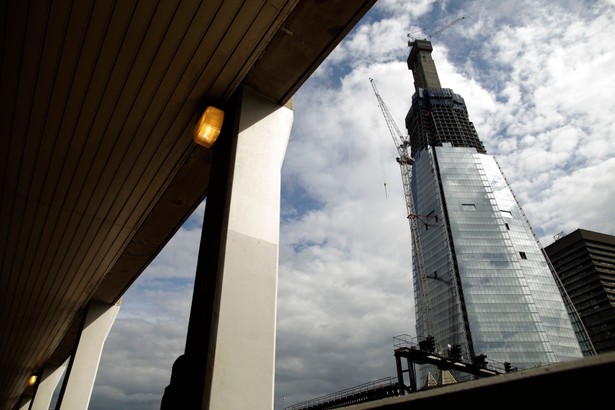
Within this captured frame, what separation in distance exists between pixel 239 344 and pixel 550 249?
149 m

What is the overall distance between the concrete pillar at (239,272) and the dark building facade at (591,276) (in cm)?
12822

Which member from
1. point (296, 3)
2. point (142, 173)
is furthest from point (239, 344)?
point (142, 173)

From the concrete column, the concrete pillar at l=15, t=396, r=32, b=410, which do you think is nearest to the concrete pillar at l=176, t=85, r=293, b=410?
the concrete column

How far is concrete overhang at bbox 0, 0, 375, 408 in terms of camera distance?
2932 mm

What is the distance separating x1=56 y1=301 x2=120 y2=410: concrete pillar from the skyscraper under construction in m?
78.1

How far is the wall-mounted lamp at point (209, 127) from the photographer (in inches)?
140

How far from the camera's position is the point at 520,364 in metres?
80.1

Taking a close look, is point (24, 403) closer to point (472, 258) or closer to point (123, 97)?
point (123, 97)

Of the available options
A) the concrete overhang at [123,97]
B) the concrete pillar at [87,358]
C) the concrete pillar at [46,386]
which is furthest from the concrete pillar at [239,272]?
the concrete pillar at [46,386]

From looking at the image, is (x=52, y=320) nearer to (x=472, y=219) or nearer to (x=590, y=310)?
(x=472, y=219)

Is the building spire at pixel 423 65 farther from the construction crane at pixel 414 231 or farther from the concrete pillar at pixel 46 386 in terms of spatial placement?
the concrete pillar at pixel 46 386

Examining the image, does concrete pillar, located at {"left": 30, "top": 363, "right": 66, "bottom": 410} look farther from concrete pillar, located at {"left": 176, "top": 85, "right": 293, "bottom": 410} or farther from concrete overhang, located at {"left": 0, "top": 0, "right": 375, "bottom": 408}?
concrete pillar, located at {"left": 176, "top": 85, "right": 293, "bottom": 410}

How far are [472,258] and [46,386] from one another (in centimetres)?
9863

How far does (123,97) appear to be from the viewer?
366cm
